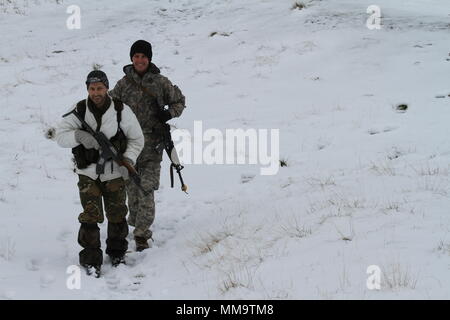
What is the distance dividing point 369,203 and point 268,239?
1295mm

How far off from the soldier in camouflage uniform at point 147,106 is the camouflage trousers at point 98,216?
0.55m

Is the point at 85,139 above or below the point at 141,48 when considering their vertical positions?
below

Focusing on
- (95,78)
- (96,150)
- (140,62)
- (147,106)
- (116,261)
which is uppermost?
(140,62)

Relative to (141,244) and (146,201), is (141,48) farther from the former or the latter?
(141,244)

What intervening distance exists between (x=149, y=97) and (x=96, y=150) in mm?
1154

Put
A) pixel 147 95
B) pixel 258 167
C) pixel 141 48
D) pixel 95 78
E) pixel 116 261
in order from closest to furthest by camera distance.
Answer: pixel 95 78, pixel 116 261, pixel 141 48, pixel 147 95, pixel 258 167

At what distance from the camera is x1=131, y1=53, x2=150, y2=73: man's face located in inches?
223

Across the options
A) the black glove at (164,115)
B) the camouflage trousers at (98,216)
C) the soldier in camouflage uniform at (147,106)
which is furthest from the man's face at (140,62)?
the camouflage trousers at (98,216)

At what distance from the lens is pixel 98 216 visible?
512 cm

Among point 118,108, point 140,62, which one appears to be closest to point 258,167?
point 140,62

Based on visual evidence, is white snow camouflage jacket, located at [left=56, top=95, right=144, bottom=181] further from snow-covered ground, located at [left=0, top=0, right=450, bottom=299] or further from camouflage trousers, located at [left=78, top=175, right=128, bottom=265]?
snow-covered ground, located at [left=0, top=0, right=450, bottom=299]

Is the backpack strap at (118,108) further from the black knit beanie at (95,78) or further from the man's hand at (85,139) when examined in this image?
the man's hand at (85,139)

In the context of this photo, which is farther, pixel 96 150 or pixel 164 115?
pixel 164 115

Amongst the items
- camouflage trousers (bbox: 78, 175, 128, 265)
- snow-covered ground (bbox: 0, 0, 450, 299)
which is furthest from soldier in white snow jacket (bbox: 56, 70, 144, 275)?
snow-covered ground (bbox: 0, 0, 450, 299)
